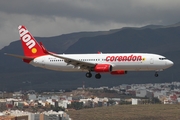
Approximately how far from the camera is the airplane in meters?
112

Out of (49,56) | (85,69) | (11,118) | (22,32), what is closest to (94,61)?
(85,69)

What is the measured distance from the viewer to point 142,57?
112 meters

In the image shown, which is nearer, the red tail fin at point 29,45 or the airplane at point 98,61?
the airplane at point 98,61

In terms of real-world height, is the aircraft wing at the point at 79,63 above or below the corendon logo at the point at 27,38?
below

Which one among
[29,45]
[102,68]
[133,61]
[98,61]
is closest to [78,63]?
[98,61]

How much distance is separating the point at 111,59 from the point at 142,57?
5781mm

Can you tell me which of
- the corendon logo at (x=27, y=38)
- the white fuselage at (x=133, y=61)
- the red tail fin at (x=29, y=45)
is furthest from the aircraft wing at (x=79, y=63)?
the corendon logo at (x=27, y=38)

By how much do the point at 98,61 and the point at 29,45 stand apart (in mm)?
17217

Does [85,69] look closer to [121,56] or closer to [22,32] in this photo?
[121,56]

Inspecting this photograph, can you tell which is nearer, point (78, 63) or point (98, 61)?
point (78, 63)

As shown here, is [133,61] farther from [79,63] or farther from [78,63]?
[78,63]

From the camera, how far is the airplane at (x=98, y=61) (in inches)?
4414

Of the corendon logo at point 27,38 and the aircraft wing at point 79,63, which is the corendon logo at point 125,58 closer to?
the aircraft wing at point 79,63

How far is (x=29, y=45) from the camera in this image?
12631 centimetres
